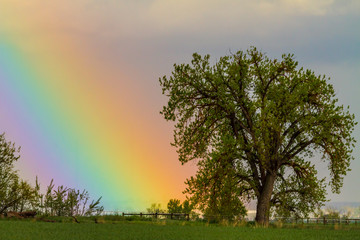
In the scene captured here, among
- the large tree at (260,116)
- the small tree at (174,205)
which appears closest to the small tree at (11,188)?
the large tree at (260,116)

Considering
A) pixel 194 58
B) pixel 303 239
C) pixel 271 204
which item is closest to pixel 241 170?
pixel 271 204

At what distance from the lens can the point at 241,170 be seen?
1399 inches

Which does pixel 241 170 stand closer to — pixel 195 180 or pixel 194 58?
pixel 195 180

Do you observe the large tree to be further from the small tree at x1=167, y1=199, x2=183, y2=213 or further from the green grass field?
the small tree at x1=167, y1=199, x2=183, y2=213

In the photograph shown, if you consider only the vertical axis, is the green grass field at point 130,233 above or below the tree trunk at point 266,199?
below

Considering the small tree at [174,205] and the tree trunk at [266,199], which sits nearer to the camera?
the tree trunk at [266,199]

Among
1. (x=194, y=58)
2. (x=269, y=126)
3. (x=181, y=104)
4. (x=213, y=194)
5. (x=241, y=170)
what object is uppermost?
(x=194, y=58)

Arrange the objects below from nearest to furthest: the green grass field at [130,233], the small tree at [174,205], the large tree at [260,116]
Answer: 1. the green grass field at [130,233]
2. the large tree at [260,116]
3. the small tree at [174,205]

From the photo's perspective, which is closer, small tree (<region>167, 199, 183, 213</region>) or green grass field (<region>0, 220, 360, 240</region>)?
green grass field (<region>0, 220, 360, 240</region>)

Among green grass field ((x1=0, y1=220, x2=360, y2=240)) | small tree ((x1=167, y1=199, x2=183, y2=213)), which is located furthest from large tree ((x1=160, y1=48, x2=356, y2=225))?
small tree ((x1=167, y1=199, x2=183, y2=213))

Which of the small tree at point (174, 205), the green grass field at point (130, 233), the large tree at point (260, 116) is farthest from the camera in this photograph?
the small tree at point (174, 205)

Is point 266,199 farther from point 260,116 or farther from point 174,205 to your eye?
point 174,205

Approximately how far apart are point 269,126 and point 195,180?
6.93m

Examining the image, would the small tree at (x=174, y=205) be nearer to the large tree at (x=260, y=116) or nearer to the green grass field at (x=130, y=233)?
the large tree at (x=260, y=116)
